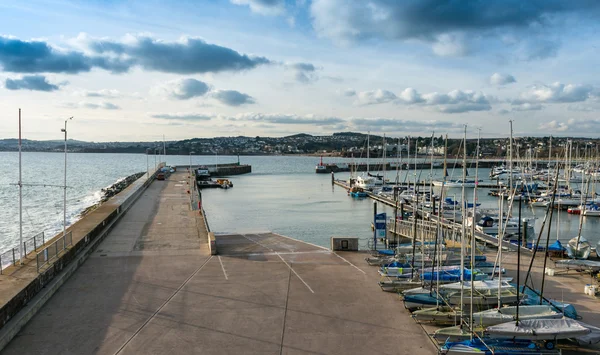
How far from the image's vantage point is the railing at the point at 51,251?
703 inches

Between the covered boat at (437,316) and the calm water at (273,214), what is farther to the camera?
the calm water at (273,214)

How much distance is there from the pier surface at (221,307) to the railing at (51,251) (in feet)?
3.70

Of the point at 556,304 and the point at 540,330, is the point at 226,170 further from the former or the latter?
the point at 540,330

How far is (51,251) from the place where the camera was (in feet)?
63.6

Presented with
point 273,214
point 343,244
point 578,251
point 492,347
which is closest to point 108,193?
point 273,214

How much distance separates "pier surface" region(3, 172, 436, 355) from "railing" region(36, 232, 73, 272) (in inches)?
44.4

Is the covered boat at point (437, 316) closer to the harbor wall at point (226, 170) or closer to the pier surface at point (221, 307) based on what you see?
the pier surface at point (221, 307)

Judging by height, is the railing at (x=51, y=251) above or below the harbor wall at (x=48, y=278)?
above

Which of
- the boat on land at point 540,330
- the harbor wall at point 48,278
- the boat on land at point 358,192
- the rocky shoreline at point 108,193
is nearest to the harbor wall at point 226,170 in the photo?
the rocky shoreline at point 108,193

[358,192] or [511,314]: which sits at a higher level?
[511,314]

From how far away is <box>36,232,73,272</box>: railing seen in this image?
58.5ft

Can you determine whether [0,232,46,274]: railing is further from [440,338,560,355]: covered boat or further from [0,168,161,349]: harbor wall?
[440,338,560,355]: covered boat

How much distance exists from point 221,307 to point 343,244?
9891mm

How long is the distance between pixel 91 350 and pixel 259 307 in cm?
517
